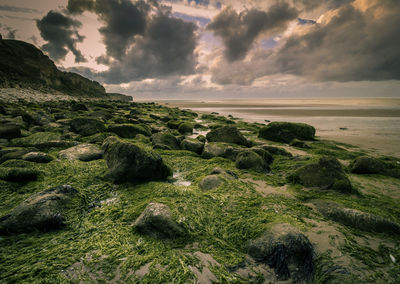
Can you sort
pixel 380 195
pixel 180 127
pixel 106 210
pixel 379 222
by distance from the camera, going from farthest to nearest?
pixel 180 127 < pixel 380 195 < pixel 106 210 < pixel 379 222

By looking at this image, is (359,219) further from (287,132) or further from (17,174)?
Answer: (287,132)

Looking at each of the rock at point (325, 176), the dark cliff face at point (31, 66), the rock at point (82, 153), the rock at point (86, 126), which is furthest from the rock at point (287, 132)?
the dark cliff face at point (31, 66)

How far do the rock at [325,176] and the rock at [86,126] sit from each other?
8.11m

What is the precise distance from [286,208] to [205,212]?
59.0 inches

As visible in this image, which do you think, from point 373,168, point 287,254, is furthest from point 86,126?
point 373,168

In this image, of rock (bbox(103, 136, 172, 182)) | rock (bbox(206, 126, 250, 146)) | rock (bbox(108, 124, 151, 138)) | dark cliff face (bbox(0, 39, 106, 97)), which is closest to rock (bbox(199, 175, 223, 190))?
rock (bbox(103, 136, 172, 182))

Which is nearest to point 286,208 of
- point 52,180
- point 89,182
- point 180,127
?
point 89,182

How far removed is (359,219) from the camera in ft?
8.98

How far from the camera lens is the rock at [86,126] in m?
7.93

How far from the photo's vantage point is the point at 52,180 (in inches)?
153

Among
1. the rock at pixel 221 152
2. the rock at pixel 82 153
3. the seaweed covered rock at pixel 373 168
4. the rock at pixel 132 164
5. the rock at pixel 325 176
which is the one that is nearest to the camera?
the rock at pixel 325 176

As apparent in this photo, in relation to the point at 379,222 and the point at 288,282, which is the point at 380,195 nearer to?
the point at 379,222

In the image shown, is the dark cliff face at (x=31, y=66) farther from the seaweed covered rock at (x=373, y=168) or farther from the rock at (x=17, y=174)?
the seaweed covered rock at (x=373, y=168)

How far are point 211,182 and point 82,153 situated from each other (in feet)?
13.2
